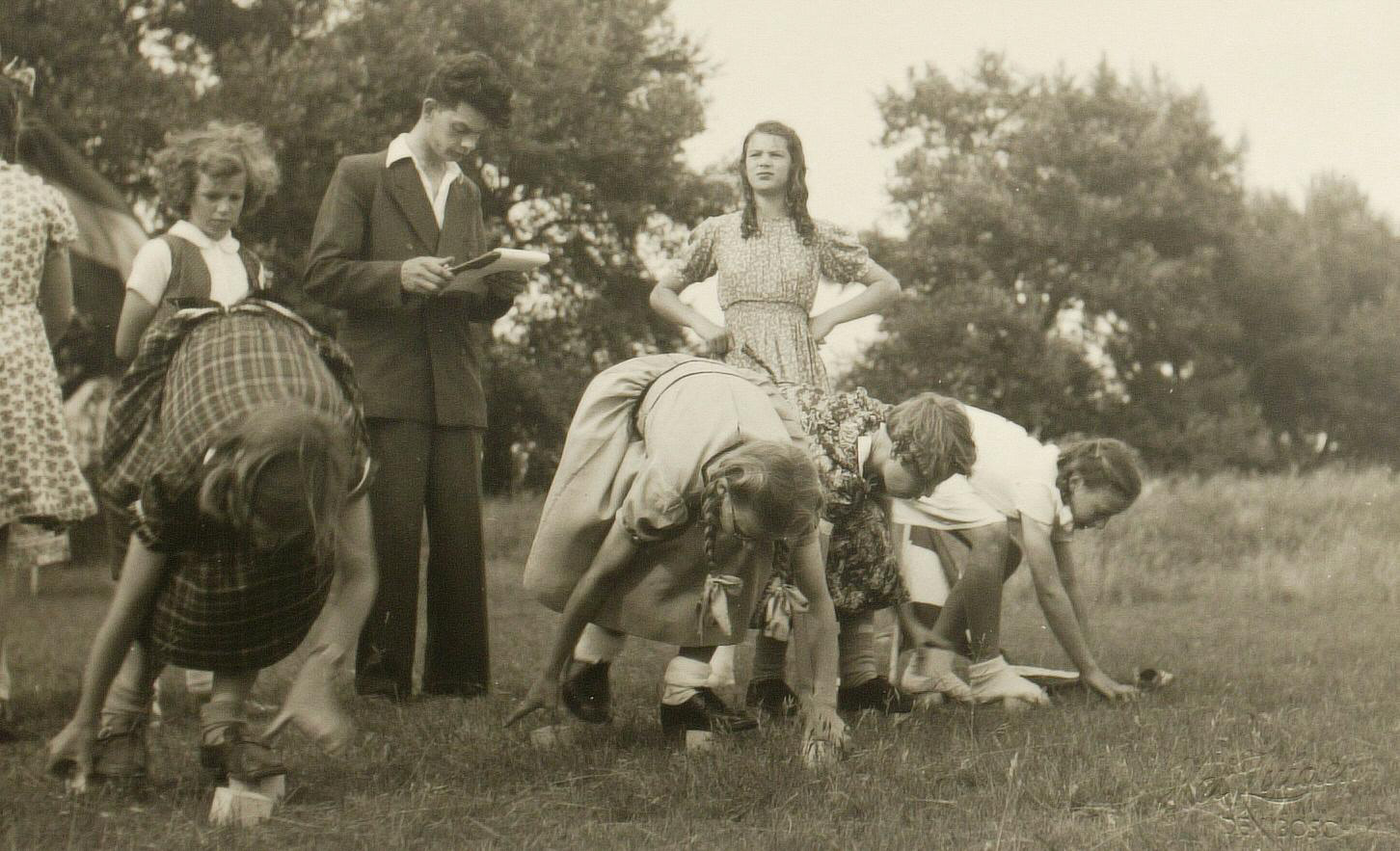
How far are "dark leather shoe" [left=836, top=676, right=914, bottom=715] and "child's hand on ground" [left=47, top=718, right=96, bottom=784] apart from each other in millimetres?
2237

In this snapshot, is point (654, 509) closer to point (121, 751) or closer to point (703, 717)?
point (703, 717)

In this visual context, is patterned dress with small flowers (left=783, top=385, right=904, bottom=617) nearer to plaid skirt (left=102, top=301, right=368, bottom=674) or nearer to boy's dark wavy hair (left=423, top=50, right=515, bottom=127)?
boy's dark wavy hair (left=423, top=50, right=515, bottom=127)

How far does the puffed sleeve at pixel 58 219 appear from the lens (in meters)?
4.33

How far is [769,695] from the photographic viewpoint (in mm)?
4512

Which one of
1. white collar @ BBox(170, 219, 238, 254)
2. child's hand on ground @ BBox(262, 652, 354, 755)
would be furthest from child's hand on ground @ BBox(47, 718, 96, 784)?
white collar @ BBox(170, 219, 238, 254)

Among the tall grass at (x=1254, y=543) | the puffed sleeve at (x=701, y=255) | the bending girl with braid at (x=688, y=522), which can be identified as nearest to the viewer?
the bending girl with braid at (x=688, y=522)

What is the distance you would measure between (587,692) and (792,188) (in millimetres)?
2114

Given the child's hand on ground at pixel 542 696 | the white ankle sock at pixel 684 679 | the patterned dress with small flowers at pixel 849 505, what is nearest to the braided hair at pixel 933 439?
the patterned dress with small flowers at pixel 849 505

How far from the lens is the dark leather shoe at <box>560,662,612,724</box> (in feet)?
13.6

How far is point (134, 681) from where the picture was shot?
128 inches

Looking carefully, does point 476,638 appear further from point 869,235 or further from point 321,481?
point 869,235

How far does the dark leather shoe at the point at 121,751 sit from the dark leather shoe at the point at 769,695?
1.95 meters

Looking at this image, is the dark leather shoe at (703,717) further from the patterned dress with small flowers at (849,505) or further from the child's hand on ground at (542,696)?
the patterned dress with small flowers at (849,505)

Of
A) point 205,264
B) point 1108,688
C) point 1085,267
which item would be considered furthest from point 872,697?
point 1085,267
